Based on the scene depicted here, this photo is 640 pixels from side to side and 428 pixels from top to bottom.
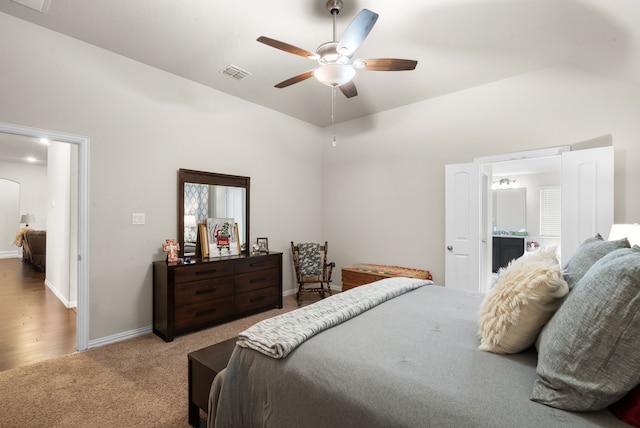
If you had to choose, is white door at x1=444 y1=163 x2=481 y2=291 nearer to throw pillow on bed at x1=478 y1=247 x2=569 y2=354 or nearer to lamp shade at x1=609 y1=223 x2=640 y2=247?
lamp shade at x1=609 y1=223 x2=640 y2=247

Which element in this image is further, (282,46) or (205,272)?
(205,272)

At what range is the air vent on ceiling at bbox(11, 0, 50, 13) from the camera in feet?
7.97

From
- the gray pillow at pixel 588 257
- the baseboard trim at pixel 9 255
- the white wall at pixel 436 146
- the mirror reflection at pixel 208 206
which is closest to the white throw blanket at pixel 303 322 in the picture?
the gray pillow at pixel 588 257

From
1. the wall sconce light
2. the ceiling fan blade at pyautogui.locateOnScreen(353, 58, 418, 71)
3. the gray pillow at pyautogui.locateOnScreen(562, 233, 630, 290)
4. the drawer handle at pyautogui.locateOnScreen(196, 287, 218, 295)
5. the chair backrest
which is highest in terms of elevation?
the ceiling fan blade at pyautogui.locateOnScreen(353, 58, 418, 71)

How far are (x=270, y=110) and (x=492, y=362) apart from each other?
14.2 ft

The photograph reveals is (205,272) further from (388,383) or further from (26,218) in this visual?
(26,218)

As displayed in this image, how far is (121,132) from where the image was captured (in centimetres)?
320

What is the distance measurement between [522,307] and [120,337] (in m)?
3.55

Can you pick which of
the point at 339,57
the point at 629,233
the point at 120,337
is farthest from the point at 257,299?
the point at 629,233

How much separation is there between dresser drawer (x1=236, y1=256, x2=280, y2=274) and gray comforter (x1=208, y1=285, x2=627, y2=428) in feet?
7.34

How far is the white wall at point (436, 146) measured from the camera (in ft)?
10.1

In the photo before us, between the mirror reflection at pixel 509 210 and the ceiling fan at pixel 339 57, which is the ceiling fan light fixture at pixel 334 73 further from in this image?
the mirror reflection at pixel 509 210

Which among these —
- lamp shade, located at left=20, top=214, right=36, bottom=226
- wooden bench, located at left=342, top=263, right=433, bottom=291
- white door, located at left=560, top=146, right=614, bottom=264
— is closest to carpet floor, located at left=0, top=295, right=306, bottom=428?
wooden bench, located at left=342, top=263, right=433, bottom=291

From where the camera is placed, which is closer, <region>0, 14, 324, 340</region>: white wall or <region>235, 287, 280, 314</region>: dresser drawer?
<region>0, 14, 324, 340</region>: white wall
